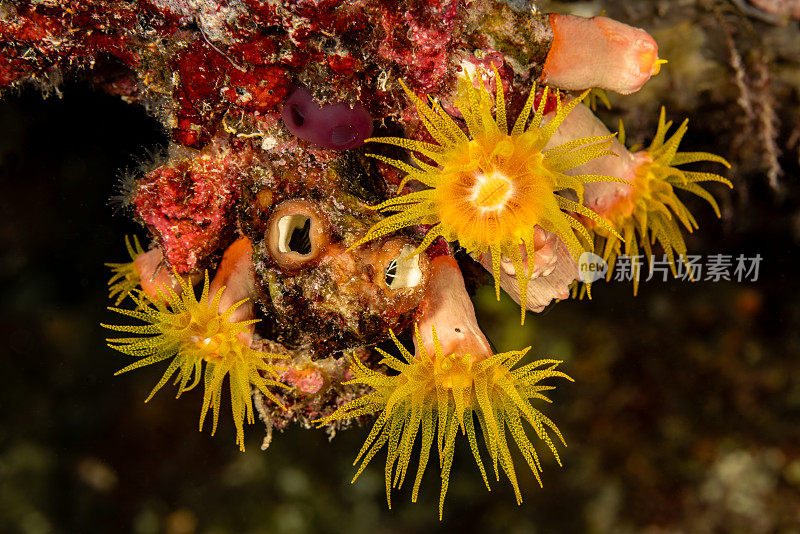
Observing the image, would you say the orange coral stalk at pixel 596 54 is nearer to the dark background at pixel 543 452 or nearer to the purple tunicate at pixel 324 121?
the purple tunicate at pixel 324 121

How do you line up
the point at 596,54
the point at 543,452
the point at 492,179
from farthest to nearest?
1. the point at 543,452
2. the point at 596,54
3. the point at 492,179

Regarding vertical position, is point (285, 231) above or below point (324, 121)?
below

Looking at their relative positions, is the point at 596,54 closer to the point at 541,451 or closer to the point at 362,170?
the point at 362,170

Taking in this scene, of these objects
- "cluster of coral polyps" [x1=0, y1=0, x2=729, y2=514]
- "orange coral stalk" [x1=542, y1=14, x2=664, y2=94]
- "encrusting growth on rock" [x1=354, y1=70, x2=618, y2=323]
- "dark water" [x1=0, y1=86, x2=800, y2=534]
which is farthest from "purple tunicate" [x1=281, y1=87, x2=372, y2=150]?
"dark water" [x1=0, y1=86, x2=800, y2=534]

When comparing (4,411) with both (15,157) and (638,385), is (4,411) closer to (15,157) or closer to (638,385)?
(15,157)

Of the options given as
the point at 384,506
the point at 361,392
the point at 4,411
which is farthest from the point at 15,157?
the point at 384,506

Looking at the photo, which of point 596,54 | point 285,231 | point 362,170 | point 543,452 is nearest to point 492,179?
point 362,170

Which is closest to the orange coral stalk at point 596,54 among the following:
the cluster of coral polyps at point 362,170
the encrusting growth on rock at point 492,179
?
the cluster of coral polyps at point 362,170
